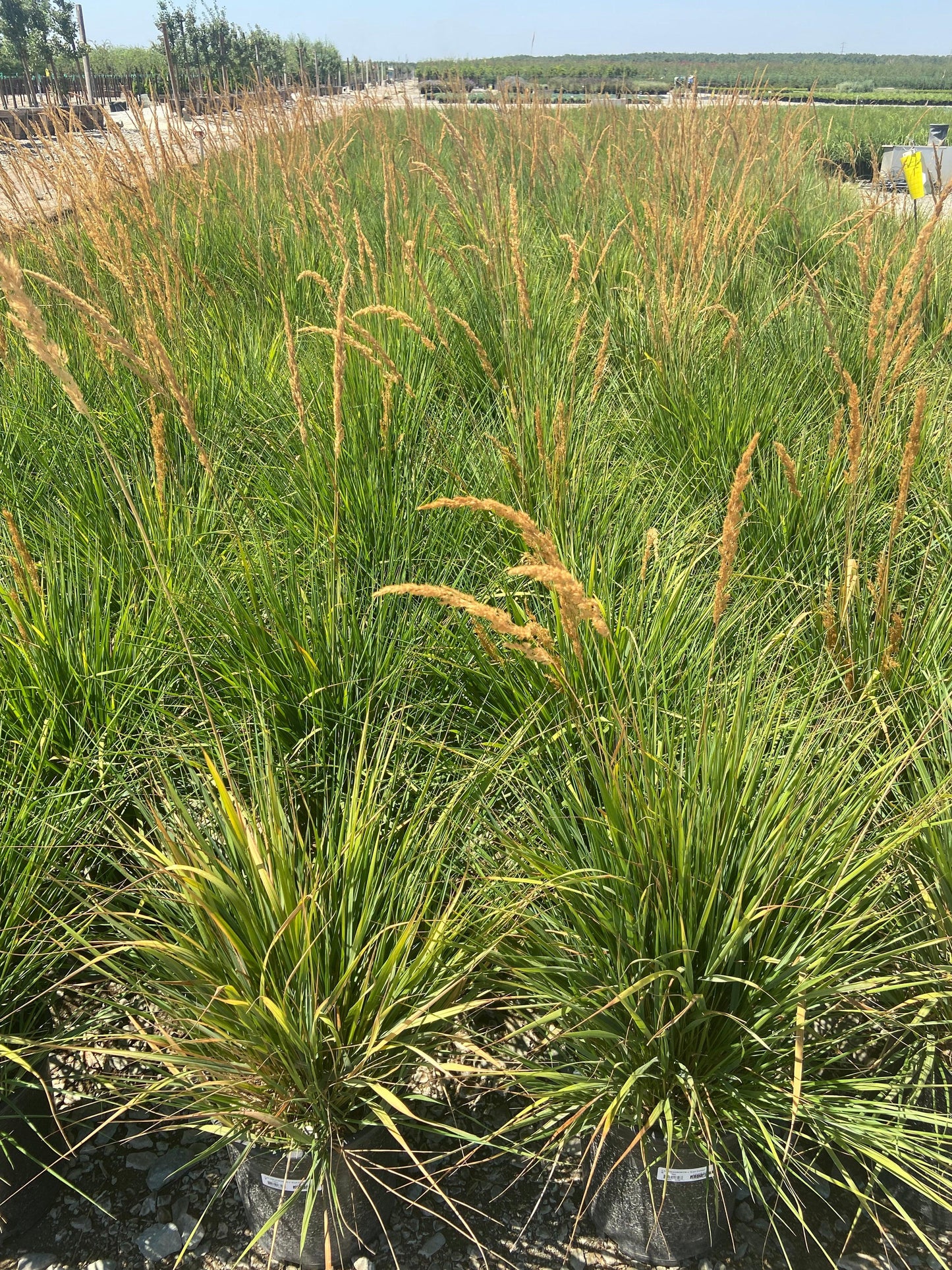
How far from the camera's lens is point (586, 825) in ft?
4.87

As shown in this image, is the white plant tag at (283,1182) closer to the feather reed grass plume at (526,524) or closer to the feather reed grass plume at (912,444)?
the feather reed grass plume at (526,524)

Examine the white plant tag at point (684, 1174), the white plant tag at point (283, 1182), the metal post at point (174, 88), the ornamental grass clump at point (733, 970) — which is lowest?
the white plant tag at point (684, 1174)

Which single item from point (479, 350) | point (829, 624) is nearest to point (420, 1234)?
point (829, 624)

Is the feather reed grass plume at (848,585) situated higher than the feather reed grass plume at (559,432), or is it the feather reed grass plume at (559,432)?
the feather reed grass plume at (559,432)

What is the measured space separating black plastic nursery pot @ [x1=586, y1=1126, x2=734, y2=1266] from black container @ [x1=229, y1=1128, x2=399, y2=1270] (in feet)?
1.16

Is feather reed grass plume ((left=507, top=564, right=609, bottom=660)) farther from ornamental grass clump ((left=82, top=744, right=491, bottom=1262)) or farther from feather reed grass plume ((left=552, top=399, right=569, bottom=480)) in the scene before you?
feather reed grass plume ((left=552, top=399, right=569, bottom=480))

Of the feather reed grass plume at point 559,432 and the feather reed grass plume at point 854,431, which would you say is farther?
the feather reed grass plume at point 559,432

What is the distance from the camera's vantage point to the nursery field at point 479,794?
1354mm

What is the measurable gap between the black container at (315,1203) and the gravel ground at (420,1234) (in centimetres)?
4

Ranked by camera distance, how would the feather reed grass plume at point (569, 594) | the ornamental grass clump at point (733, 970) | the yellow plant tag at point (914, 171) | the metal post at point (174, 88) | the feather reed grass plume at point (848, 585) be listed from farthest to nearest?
1. the metal post at point (174, 88)
2. the yellow plant tag at point (914, 171)
3. the feather reed grass plume at point (848, 585)
4. the ornamental grass clump at point (733, 970)
5. the feather reed grass plume at point (569, 594)

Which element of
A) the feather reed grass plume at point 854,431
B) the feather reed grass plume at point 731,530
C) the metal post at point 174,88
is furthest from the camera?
the metal post at point 174,88

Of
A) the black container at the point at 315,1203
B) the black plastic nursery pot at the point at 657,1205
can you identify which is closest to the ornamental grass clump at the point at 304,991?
the black container at the point at 315,1203

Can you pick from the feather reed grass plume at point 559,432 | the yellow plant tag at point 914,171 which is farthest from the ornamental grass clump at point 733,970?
the yellow plant tag at point 914,171

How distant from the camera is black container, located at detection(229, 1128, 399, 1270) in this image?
1.39m
